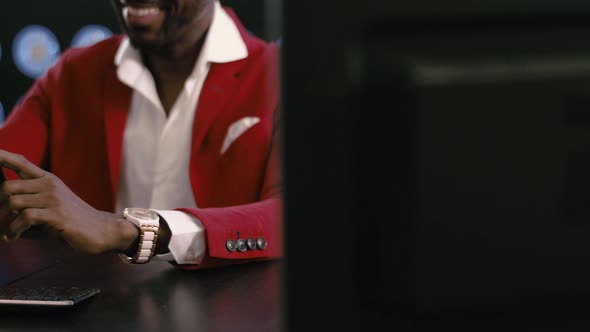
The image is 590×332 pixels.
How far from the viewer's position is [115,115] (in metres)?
1.61

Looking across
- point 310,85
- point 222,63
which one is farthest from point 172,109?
point 310,85

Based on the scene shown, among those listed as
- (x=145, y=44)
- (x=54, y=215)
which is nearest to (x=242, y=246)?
(x=54, y=215)

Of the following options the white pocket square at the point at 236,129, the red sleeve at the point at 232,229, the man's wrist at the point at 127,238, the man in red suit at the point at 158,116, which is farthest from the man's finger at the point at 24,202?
the white pocket square at the point at 236,129

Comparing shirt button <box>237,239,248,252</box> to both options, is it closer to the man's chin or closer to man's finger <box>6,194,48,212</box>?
man's finger <box>6,194,48,212</box>

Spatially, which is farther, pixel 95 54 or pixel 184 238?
pixel 95 54

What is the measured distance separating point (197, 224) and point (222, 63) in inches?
24.3

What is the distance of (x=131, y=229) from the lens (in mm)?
1018

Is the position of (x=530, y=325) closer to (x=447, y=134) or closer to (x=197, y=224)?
(x=447, y=134)

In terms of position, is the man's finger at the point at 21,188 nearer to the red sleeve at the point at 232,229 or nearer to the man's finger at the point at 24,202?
the man's finger at the point at 24,202

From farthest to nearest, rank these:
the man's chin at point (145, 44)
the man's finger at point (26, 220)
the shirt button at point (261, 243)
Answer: the man's chin at point (145, 44) < the shirt button at point (261, 243) < the man's finger at point (26, 220)

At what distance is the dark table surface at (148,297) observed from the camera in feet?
2.43

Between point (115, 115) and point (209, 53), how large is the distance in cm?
26

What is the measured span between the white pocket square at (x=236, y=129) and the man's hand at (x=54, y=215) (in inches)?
21.9

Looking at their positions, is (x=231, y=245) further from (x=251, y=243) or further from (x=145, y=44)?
(x=145, y=44)
